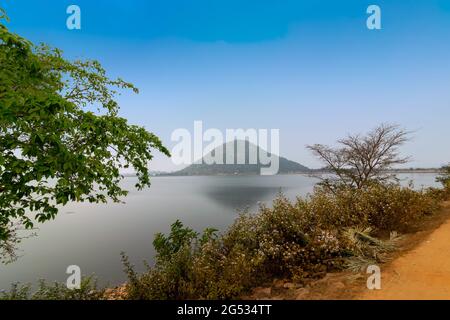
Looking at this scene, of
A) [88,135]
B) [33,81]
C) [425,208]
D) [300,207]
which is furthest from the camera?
[425,208]

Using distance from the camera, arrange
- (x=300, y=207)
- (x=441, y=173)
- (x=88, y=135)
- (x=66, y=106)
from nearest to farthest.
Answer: (x=66, y=106)
(x=88, y=135)
(x=300, y=207)
(x=441, y=173)

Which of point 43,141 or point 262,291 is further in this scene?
point 262,291

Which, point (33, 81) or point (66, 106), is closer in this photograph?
point (66, 106)

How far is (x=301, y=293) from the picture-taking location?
578 cm

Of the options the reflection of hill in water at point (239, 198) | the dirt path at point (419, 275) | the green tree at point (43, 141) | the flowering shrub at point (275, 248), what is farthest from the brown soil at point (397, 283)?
the reflection of hill in water at point (239, 198)

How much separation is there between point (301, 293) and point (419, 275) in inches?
108

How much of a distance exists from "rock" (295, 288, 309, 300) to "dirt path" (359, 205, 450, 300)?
1125mm

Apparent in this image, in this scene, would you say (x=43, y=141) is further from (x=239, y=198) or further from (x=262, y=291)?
(x=239, y=198)

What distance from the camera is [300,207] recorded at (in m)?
9.27

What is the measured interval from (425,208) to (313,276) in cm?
844

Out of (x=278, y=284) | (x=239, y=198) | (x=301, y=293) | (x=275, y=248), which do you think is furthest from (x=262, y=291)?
(x=239, y=198)

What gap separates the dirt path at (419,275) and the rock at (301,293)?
1125 millimetres
